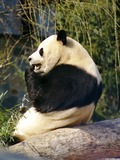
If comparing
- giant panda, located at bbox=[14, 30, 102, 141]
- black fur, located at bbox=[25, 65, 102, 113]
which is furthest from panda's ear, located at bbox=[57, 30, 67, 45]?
black fur, located at bbox=[25, 65, 102, 113]

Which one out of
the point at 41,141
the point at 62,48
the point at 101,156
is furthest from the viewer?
the point at 62,48

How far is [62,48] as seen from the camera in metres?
2.43

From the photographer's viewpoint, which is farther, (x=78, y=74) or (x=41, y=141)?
(x=78, y=74)

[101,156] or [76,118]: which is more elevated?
[76,118]

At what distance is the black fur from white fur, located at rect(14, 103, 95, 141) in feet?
0.11

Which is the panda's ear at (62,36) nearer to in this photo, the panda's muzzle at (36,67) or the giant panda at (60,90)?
the giant panda at (60,90)

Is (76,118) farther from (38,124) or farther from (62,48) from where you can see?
(62,48)

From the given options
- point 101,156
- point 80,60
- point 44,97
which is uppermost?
point 80,60

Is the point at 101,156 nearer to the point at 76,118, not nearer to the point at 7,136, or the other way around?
the point at 76,118

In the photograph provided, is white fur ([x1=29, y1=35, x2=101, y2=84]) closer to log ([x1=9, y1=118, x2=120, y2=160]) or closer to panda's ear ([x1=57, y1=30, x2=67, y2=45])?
panda's ear ([x1=57, y1=30, x2=67, y2=45])

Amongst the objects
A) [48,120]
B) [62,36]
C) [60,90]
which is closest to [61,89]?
[60,90]

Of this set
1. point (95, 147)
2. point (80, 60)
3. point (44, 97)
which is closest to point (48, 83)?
point (44, 97)

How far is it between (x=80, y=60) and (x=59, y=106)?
0.29 m

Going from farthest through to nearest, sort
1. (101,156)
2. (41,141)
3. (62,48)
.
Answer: (62,48) → (101,156) → (41,141)
